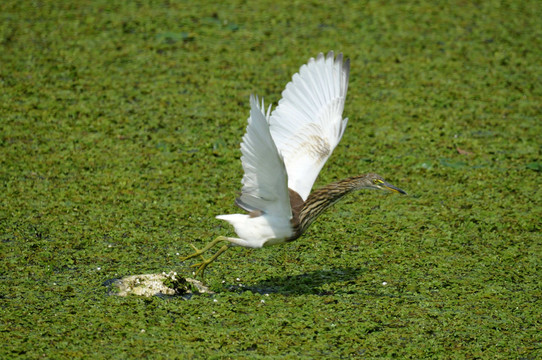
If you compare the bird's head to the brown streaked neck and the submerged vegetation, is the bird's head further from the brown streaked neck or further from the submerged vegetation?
the submerged vegetation

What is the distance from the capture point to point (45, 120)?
8164 millimetres

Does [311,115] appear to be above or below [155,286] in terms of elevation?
above

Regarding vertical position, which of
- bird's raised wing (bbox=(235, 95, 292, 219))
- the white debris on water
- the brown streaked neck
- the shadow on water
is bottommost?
the shadow on water

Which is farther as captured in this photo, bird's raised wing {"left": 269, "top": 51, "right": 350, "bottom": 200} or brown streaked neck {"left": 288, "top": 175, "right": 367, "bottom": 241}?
bird's raised wing {"left": 269, "top": 51, "right": 350, "bottom": 200}

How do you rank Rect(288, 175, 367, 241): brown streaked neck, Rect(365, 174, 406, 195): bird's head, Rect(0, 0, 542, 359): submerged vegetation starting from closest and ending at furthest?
Rect(0, 0, 542, 359): submerged vegetation < Rect(288, 175, 367, 241): brown streaked neck < Rect(365, 174, 406, 195): bird's head

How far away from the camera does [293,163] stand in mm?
5879

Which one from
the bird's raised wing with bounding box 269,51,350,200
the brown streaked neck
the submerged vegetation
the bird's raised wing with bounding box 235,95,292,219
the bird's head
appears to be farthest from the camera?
the bird's raised wing with bounding box 269,51,350,200

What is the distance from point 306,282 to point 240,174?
2156 mm

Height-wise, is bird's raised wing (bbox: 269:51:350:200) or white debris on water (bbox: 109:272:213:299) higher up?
bird's raised wing (bbox: 269:51:350:200)

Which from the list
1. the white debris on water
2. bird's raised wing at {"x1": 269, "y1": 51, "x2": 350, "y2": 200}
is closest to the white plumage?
bird's raised wing at {"x1": 269, "y1": 51, "x2": 350, "y2": 200}

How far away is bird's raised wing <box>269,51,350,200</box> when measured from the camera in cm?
588

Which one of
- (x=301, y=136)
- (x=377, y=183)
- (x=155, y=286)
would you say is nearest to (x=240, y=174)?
(x=301, y=136)

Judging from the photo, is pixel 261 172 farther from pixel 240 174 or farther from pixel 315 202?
pixel 240 174

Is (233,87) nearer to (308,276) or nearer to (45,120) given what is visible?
(45,120)
